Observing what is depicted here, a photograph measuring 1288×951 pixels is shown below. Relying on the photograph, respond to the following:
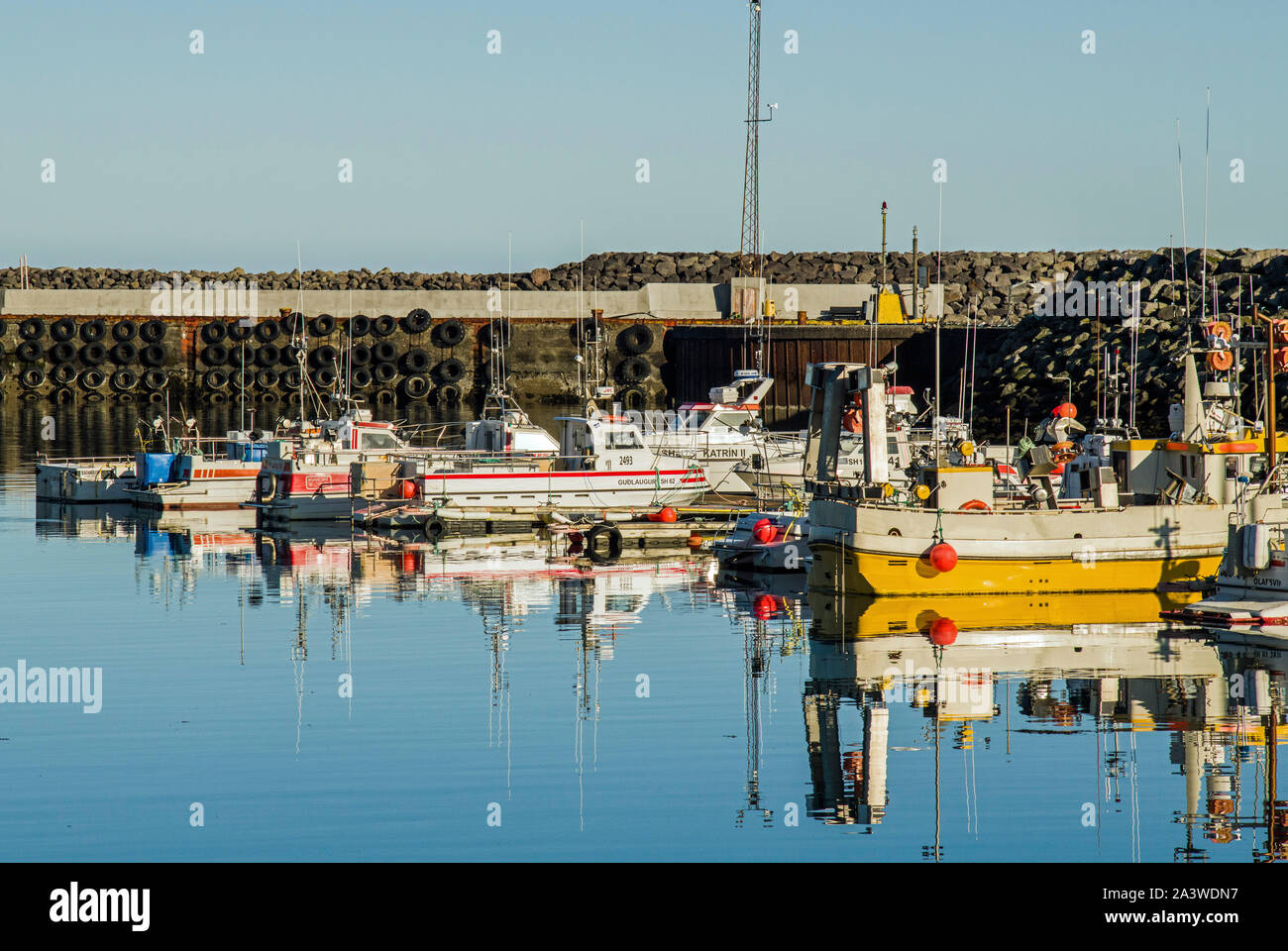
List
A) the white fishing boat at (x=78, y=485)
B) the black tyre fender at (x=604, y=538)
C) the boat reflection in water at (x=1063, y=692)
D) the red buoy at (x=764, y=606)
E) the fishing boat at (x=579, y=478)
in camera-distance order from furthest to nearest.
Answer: the white fishing boat at (x=78, y=485), the fishing boat at (x=579, y=478), the black tyre fender at (x=604, y=538), the red buoy at (x=764, y=606), the boat reflection in water at (x=1063, y=692)

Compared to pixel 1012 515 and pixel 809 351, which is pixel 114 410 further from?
pixel 1012 515

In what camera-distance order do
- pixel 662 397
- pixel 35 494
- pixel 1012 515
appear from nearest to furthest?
pixel 1012 515
pixel 35 494
pixel 662 397

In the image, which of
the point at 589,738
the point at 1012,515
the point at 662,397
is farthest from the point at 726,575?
the point at 662,397

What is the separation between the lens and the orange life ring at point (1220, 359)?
25438 mm

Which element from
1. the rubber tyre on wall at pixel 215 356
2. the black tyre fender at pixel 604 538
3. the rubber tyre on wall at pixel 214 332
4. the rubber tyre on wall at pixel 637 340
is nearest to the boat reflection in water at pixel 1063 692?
the black tyre fender at pixel 604 538

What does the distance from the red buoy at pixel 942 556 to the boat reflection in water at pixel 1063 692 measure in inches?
22.5

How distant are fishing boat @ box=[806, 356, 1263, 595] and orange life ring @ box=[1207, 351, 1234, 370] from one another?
32 cm

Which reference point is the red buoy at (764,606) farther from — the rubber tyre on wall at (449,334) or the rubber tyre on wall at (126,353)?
the rubber tyre on wall at (126,353)

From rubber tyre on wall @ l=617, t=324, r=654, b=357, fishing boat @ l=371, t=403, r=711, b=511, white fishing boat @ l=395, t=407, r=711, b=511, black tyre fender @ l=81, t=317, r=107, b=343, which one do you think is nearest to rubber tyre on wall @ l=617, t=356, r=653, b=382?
rubber tyre on wall @ l=617, t=324, r=654, b=357

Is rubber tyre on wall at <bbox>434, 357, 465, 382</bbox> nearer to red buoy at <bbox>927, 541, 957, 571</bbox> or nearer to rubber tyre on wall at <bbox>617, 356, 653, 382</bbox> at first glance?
rubber tyre on wall at <bbox>617, 356, 653, 382</bbox>

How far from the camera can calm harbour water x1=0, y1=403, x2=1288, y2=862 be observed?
13727 mm

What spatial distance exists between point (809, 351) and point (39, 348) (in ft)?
123
